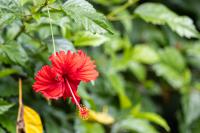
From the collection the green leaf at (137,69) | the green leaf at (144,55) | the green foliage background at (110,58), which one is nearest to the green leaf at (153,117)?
the green foliage background at (110,58)

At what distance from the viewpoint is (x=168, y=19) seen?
1228mm

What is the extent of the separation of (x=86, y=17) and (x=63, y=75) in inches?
5.5

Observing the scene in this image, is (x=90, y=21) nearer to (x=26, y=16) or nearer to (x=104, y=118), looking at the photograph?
(x=26, y=16)

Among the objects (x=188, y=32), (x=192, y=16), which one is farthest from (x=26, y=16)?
(x=192, y=16)

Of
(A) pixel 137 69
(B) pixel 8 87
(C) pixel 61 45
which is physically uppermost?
(C) pixel 61 45

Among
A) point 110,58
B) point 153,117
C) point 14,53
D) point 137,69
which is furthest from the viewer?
point 137,69

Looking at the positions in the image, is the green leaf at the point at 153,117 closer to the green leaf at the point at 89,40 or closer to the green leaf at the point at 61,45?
the green leaf at the point at 89,40

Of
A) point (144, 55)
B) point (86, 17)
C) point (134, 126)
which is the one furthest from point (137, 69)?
point (86, 17)

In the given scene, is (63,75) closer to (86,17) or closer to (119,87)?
(86,17)

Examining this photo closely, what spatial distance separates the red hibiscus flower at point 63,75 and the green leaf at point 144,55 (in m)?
0.87

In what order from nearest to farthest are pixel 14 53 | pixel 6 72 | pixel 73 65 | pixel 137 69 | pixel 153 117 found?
pixel 73 65 < pixel 14 53 < pixel 6 72 < pixel 153 117 < pixel 137 69

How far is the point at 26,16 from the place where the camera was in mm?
1012

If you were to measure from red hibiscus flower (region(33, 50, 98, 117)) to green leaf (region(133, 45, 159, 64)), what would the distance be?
87 cm

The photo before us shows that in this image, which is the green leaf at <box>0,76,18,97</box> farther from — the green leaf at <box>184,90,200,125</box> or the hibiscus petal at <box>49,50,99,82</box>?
the green leaf at <box>184,90,200,125</box>
